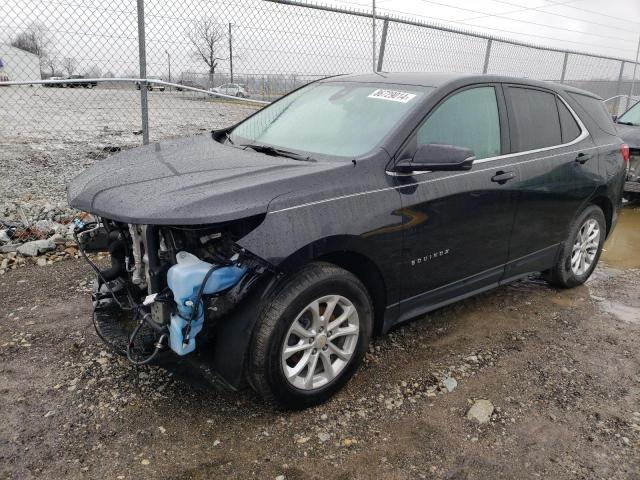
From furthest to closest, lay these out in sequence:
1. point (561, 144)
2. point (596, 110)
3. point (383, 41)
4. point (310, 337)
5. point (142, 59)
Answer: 1. point (383, 41)
2. point (142, 59)
3. point (596, 110)
4. point (561, 144)
5. point (310, 337)

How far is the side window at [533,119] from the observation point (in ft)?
12.3

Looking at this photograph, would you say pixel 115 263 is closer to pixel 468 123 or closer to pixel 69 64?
pixel 468 123

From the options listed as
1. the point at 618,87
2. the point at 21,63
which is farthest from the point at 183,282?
the point at 618,87

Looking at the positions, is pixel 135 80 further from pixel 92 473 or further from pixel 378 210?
pixel 92 473

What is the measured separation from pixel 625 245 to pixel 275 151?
5.11 metres

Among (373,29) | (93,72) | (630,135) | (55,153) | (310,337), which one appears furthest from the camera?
(55,153)

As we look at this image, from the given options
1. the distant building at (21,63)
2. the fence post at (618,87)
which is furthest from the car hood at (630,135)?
the distant building at (21,63)

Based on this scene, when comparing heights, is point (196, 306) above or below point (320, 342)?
above

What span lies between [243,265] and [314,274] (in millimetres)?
376

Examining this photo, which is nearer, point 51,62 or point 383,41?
point 51,62

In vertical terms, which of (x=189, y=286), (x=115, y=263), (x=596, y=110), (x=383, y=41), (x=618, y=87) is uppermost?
(x=383, y=41)

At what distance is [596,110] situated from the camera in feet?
15.3

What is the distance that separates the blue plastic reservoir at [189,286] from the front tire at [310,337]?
0.24m

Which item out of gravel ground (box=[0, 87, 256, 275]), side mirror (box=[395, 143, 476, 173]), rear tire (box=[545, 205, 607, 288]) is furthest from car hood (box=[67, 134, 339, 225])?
rear tire (box=[545, 205, 607, 288])
